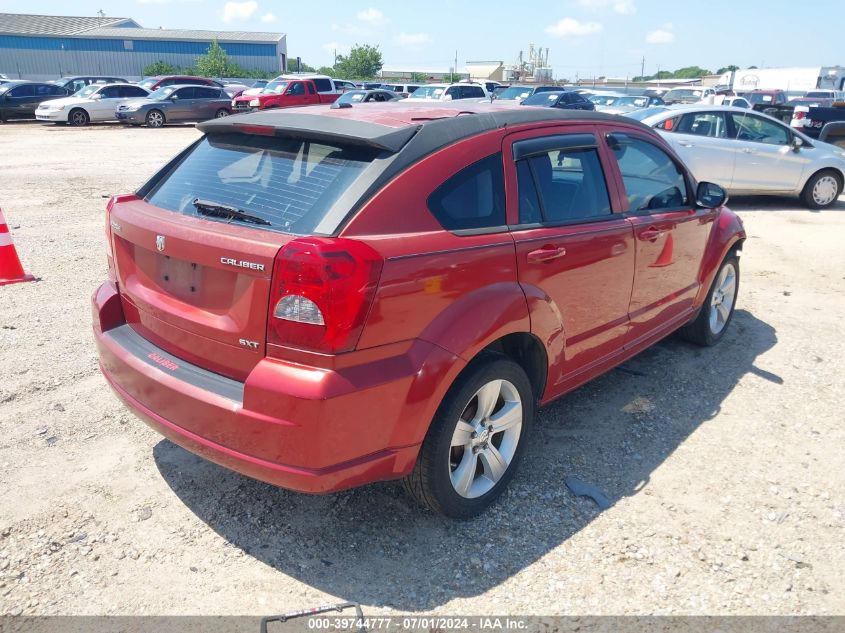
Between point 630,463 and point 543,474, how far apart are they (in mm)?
523

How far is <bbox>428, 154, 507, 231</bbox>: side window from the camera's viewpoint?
9.55ft

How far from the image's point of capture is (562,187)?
3553 mm

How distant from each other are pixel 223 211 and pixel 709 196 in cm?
341

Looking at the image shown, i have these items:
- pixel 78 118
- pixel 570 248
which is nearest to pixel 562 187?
pixel 570 248

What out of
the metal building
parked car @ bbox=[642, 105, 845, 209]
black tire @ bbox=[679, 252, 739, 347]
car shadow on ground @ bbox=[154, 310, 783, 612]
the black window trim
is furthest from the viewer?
the metal building

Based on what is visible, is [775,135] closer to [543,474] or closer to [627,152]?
[627,152]

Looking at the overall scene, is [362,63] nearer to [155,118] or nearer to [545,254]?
[155,118]

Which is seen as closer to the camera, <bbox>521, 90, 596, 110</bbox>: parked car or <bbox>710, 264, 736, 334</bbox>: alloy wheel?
<bbox>710, 264, 736, 334</bbox>: alloy wheel

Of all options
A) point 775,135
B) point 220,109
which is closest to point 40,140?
point 220,109

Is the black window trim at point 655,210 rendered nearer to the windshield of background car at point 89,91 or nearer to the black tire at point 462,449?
the black tire at point 462,449

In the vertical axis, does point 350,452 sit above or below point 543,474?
above

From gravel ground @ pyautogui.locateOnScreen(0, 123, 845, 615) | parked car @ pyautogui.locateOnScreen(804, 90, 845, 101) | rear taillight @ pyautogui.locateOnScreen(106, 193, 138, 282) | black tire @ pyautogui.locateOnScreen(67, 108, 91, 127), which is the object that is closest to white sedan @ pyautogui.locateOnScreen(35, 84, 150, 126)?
black tire @ pyautogui.locateOnScreen(67, 108, 91, 127)

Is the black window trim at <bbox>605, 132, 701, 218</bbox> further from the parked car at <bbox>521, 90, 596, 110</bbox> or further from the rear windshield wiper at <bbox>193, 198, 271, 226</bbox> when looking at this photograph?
the parked car at <bbox>521, 90, 596, 110</bbox>

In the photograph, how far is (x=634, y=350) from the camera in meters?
4.34
